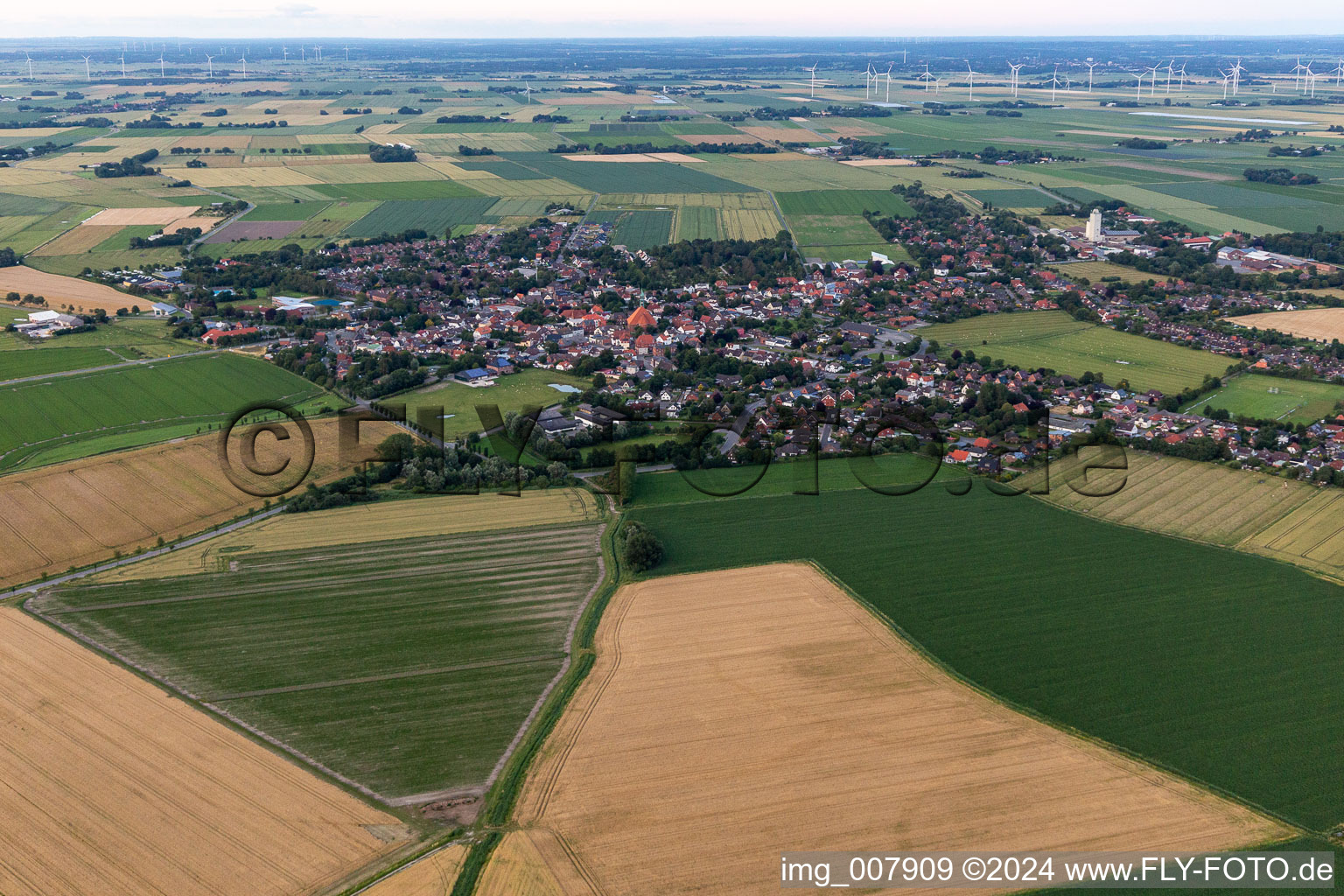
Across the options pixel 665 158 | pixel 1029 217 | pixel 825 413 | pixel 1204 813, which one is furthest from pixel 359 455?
pixel 665 158

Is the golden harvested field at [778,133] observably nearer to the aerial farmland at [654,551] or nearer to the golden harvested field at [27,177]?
the aerial farmland at [654,551]

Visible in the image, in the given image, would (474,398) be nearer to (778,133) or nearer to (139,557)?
(139,557)

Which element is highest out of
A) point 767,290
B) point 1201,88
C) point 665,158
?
point 1201,88

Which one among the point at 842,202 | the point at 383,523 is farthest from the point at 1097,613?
the point at 842,202

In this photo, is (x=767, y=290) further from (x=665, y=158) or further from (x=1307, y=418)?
(x=665, y=158)

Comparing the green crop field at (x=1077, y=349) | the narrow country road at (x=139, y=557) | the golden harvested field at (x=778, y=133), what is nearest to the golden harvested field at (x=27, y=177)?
the golden harvested field at (x=778, y=133)

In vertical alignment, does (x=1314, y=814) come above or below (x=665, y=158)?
below

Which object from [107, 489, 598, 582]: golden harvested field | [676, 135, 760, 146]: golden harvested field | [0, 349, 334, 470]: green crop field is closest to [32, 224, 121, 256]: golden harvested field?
[0, 349, 334, 470]: green crop field
